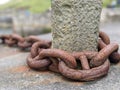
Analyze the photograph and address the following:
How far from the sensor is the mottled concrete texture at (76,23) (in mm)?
2109

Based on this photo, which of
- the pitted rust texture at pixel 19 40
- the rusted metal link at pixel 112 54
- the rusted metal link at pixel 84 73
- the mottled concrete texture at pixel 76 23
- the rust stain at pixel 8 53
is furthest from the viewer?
the rust stain at pixel 8 53

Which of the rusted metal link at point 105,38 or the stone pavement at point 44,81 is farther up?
the rusted metal link at point 105,38

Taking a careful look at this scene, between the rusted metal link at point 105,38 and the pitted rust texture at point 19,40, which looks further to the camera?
the pitted rust texture at point 19,40

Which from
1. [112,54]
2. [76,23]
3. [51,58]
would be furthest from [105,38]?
[51,58]

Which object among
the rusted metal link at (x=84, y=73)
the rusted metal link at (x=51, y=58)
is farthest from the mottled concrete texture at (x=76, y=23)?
the rusted metal link at (x=84, y=73)

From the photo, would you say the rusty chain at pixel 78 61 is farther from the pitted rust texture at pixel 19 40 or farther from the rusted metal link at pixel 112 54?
the pitted rust texture at pixel 19 40

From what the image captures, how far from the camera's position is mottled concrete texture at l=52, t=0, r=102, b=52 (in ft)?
6.92

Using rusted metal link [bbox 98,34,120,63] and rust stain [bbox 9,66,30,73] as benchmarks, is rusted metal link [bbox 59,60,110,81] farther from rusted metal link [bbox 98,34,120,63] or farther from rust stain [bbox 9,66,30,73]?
rust stain [bbox 9,66,30,73]

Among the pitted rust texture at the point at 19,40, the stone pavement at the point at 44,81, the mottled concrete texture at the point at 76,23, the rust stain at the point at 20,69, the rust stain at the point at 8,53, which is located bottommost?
the rust stain at the point at 8,53

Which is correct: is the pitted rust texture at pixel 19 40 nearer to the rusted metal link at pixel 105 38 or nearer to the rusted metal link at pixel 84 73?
the rusted metal link at pixel 105 38

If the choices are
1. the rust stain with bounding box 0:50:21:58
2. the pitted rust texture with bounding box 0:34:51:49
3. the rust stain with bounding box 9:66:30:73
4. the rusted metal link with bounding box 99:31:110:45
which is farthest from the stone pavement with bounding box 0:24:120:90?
the rust stain with bounding box 0:50:21:58

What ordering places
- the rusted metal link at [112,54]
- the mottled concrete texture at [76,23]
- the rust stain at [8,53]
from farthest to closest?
the rust stain at [8,53] → the rusted metal link at [112,54] → the mottled concrete texture at [76,23]

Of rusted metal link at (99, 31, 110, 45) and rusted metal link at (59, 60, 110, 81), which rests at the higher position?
rusted metal link at (99, 31, 110, 45)

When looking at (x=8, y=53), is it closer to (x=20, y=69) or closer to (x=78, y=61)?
(x=20, y=69)
